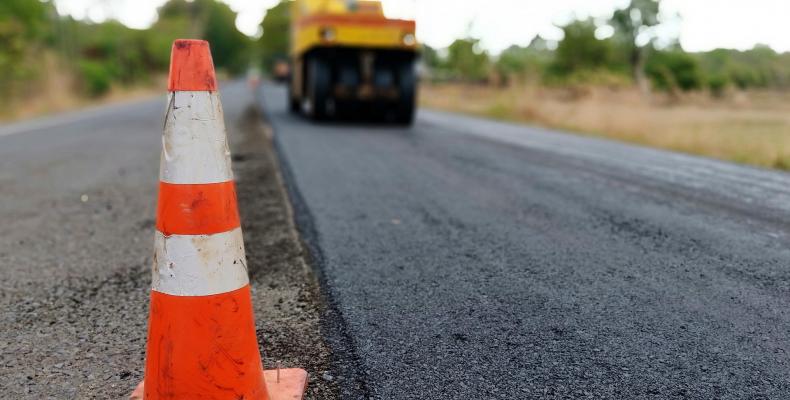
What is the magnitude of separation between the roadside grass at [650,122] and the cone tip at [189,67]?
7393mm

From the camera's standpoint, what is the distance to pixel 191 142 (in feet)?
5.52

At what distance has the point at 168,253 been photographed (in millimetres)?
1687

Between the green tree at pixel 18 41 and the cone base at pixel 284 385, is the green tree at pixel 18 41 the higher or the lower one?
the higher one

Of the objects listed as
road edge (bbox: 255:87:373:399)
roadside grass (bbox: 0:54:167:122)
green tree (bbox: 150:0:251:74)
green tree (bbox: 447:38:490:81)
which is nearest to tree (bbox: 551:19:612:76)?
green tree (bbox: 447:38:490:81)

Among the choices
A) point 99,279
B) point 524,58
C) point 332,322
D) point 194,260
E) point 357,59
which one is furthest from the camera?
point 524,58

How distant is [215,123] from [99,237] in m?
2.37

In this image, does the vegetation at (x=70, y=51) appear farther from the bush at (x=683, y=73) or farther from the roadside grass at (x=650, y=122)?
the bush at (x=683, y=73)

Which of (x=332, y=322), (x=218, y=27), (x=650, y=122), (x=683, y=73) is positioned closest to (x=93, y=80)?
(x=650, y=122)

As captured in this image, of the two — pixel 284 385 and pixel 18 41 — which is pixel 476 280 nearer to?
pixel 284 385

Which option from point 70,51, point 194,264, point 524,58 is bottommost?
point 194,264

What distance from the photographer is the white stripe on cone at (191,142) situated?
5.50 ft

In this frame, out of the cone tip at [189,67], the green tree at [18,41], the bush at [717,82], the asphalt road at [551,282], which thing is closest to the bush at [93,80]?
the green tree at [18,41]

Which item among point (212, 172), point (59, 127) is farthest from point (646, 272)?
point (59, 127)

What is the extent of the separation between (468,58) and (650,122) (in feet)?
72.6
